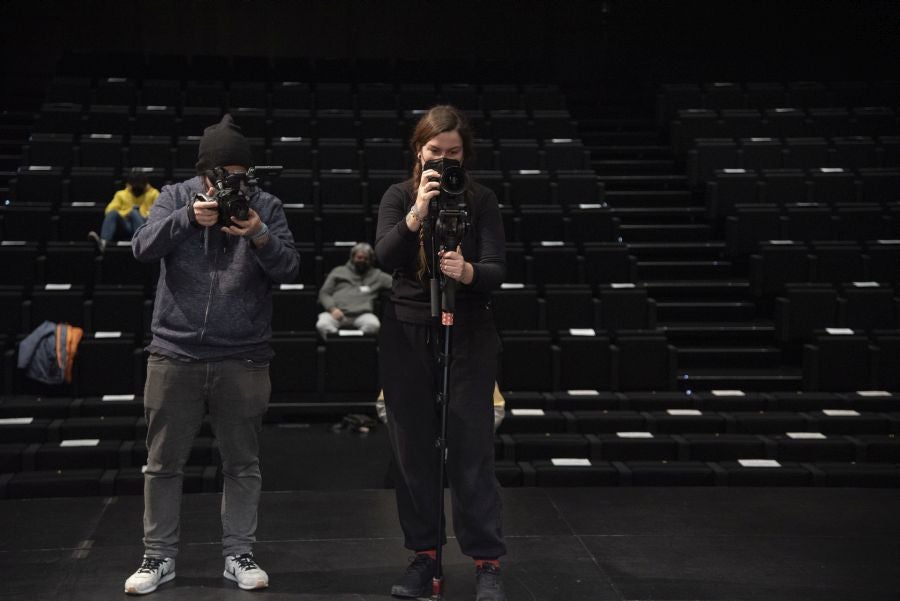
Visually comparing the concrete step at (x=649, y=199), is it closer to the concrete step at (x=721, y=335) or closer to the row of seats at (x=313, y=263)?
the row of seats at (x=313, y=263)

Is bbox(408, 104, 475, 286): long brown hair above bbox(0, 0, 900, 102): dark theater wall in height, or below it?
below

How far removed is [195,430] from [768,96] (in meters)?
Answer: 6.60

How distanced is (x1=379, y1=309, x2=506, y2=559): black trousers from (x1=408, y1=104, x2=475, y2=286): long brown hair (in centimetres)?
15

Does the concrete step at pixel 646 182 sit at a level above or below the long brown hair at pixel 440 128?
above

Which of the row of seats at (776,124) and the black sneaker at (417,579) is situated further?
the row of seats at (776,124)

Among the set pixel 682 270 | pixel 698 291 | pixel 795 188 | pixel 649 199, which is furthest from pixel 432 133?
pixel 649 199

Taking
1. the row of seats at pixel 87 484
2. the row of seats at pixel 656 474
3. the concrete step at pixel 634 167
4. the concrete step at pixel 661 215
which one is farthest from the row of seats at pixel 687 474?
the concrete step at pixel 634 167

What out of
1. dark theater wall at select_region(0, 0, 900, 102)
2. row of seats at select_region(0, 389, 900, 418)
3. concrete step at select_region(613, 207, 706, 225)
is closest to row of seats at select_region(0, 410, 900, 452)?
row of seats at select_region(0, 389, 900, 418)

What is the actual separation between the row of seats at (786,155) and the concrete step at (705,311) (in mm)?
1367

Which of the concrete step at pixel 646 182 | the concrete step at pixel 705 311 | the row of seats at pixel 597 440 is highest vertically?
the concrete step at pixel 646 182

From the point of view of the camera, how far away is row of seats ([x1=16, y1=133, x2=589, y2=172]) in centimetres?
625

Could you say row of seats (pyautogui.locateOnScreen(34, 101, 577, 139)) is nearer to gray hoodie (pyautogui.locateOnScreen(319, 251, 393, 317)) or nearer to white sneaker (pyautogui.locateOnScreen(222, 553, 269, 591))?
gray hoodie (pyautogui.locateOnScreen(319, 251, 393, 317))

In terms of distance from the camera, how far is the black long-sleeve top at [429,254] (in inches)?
86.0

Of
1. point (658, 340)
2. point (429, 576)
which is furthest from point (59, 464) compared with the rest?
point (658, 340)
